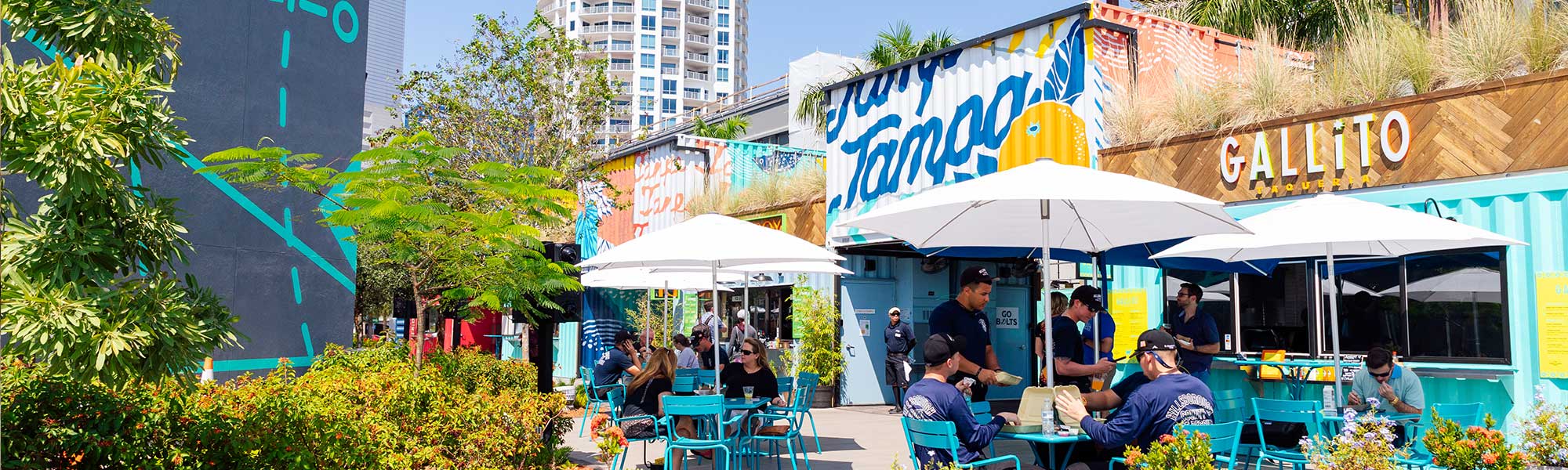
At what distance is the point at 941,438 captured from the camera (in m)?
5.68

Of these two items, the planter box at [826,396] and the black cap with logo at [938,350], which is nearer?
the black cap with logo at [938,350]

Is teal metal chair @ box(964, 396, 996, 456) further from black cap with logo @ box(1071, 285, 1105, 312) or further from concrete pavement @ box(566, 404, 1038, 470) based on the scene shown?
black cap with logo @ box(1071, 285, 1105, 312)

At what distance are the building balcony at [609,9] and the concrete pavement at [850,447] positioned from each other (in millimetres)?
104739

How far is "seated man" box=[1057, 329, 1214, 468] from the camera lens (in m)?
5.46

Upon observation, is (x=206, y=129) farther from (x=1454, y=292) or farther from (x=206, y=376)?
(x=1454, y=292)

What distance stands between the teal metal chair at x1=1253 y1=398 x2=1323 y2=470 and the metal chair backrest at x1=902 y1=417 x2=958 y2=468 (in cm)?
242

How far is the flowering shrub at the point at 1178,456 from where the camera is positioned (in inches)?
168

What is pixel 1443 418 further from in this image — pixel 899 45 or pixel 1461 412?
pixel 899 45

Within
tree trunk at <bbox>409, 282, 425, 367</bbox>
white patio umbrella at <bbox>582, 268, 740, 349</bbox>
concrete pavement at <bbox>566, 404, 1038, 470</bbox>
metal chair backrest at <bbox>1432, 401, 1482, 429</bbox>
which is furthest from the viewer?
white patio umbrella at <bbox>582, 268, 740, 349</bbox>

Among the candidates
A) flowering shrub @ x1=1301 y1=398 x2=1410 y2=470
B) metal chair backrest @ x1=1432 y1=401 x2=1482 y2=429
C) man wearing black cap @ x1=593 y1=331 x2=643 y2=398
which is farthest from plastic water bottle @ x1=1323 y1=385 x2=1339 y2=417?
man wearing black cap @ x1=593 y1=331 x2=643 y2=398

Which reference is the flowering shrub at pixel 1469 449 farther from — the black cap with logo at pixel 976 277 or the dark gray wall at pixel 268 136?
the dark gray wall at pixel 268 136

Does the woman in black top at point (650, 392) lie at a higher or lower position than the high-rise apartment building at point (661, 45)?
lower

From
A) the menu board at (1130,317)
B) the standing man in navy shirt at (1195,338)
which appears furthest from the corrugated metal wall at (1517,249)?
the menu board at (1130,317)

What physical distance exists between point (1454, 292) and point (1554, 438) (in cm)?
421
